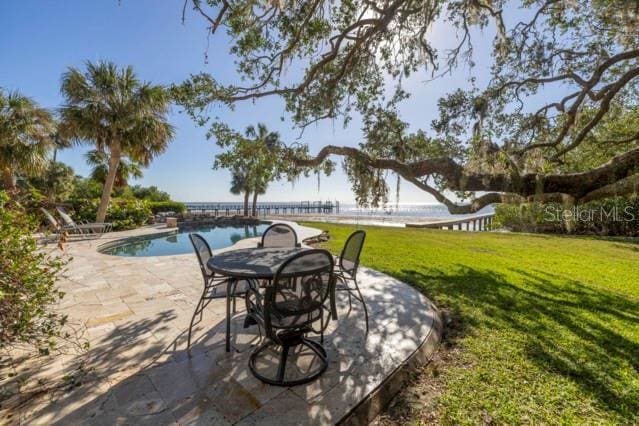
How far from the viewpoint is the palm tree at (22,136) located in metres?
7.96

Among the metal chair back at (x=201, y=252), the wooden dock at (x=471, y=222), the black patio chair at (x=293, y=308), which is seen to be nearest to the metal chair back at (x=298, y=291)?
the black patio chair at (x=293, y=308)

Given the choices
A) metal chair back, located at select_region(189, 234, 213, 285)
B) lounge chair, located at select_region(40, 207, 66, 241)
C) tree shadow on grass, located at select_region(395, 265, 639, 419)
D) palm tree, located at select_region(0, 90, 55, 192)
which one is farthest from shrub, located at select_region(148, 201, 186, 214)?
tree shadow on grass, located at select_region(395, 265, 639, 419)

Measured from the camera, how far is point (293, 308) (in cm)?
173

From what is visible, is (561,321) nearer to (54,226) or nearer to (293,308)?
(293,308)

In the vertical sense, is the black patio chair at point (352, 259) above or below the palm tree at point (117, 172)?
below

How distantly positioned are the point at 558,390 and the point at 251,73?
5.88 metres

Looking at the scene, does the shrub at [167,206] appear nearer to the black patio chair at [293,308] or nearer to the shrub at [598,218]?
the black patio chair at [293,308]

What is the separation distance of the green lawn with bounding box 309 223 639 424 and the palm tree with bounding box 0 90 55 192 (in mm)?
11079

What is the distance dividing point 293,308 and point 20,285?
68.0 inches

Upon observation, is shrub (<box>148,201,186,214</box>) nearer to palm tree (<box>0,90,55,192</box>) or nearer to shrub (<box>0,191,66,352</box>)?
palm tree (<box>0,90,55,192</box>)

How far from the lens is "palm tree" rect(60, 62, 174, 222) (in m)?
8.24

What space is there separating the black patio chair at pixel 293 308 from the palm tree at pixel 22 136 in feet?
36.3

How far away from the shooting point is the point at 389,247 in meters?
6.96

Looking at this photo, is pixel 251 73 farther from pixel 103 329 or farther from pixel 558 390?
pixel 558 390
